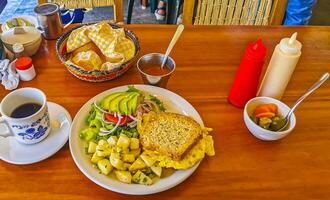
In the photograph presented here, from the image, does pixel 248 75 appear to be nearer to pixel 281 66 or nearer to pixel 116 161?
pixel 281 66

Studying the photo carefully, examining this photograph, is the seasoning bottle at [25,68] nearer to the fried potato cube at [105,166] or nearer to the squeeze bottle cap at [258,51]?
the fried potato cube at [105,166]

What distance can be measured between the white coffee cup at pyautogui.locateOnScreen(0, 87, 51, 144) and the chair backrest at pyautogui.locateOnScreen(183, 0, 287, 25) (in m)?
Answer: 0.93

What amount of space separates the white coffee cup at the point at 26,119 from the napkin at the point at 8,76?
0.20m

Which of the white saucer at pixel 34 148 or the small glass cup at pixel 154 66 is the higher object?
the small glass cup at pixel 154 66

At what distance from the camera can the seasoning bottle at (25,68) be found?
95 cm

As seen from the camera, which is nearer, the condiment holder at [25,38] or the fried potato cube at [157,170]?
the fried potato cube at [157,170]

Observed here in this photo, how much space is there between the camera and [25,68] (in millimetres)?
951

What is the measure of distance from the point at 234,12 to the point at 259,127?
0.91 m

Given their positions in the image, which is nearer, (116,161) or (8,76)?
(116,161)

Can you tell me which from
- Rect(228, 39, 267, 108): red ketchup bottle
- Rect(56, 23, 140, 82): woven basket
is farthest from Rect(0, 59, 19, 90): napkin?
Rect(228, 39, 267, 108): red ketchup bottle

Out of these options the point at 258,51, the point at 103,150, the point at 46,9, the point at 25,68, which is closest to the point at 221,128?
the point at 258,51

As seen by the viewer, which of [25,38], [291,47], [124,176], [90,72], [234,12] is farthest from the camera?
[234,12]

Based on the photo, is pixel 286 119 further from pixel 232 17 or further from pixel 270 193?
pixel 232 17

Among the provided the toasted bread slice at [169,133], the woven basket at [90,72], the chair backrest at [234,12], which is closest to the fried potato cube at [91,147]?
the toasted bread slice at [169,133]
